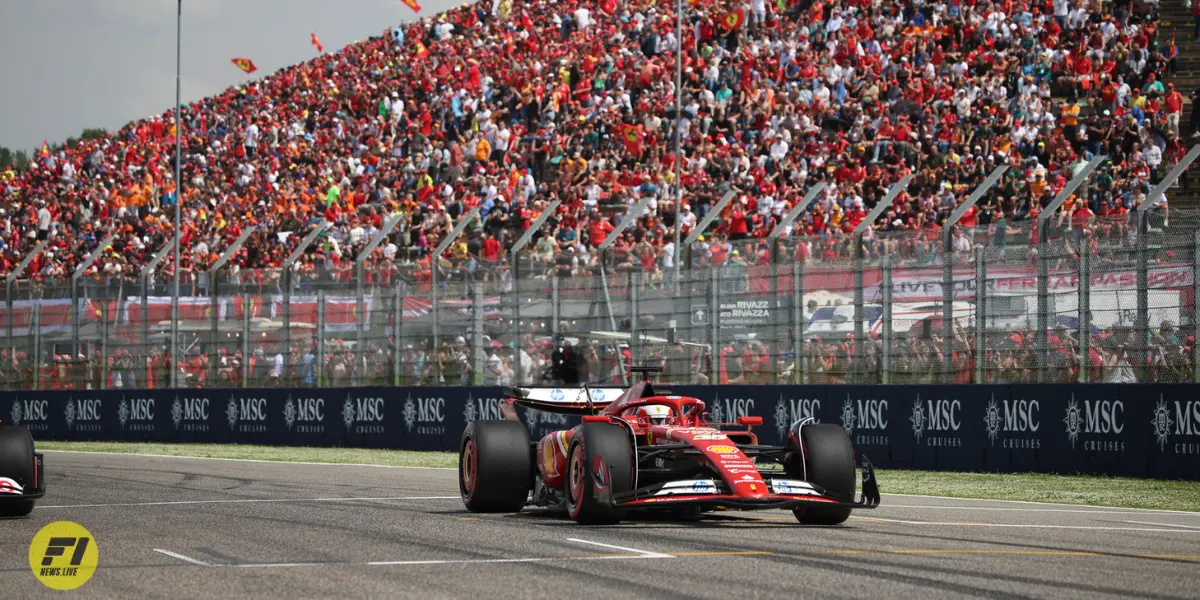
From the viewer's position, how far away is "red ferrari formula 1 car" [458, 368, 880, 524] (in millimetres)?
10789

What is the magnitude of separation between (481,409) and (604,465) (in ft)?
43.7

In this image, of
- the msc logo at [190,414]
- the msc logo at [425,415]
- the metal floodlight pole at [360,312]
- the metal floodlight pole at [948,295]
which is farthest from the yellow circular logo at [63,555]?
the msc logo at [190,414]

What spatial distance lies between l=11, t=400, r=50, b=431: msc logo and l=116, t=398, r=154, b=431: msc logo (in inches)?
81.5

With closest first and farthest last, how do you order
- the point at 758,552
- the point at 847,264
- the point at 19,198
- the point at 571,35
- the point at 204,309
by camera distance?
the point at 758,552 < the point at 847,264 < the point at 204,309 < the point at 571,35 < the point at 19,198

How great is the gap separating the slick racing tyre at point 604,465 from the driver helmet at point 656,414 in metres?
0.85

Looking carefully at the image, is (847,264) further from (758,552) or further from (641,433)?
(758,552)

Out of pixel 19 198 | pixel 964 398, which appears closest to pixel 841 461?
pixel 964 398

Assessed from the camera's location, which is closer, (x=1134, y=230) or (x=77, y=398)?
(x=1134, y=230)

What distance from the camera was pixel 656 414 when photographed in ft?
39.7

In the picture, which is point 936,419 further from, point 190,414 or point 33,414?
point 33,414

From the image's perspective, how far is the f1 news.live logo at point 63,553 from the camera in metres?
8.71

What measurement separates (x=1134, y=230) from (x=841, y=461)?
702 cm

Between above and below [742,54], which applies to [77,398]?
below

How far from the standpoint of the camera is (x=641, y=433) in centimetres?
1195
